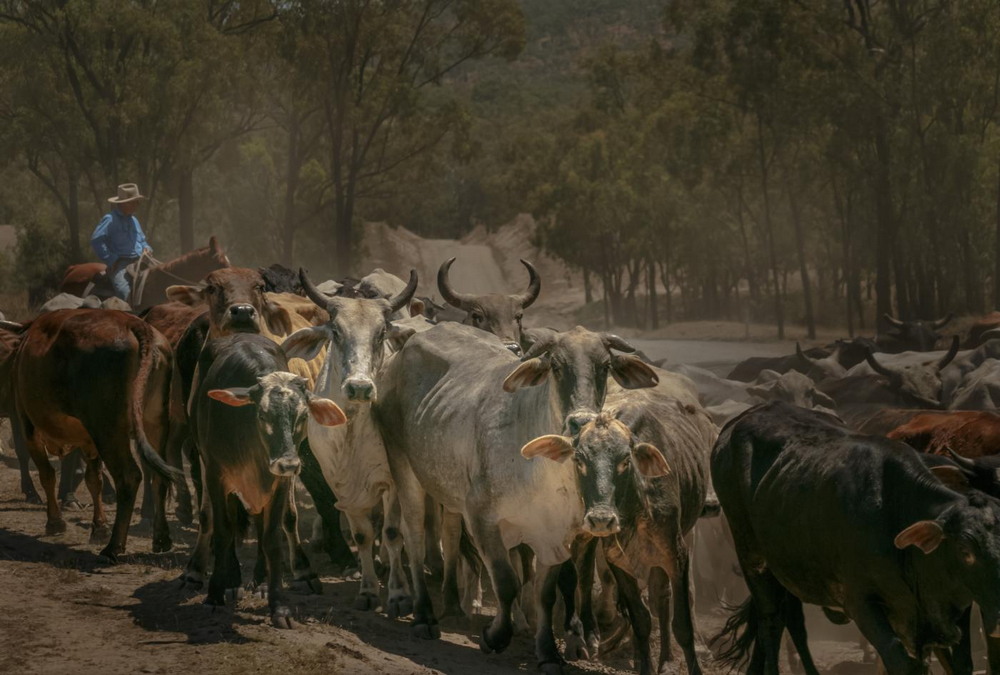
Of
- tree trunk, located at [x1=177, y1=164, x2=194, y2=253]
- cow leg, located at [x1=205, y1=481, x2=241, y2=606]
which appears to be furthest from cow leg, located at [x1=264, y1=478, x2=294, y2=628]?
tree trunk, located at [x1=177, y1=164, x2=194, y2=253]

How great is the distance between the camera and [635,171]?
57.5 m

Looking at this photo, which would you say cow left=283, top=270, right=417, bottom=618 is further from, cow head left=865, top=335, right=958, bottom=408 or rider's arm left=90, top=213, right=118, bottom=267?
rider's arm left=90, top=213, right=118, bottom=267

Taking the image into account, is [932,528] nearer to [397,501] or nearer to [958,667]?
[958,667]

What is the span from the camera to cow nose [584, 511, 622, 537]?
8.69 metres

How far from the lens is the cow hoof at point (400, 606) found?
1083cm

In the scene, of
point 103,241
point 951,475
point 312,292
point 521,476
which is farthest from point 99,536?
point 103,241

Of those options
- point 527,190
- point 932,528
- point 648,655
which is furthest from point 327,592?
point 527,190

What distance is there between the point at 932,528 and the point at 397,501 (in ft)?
15.6

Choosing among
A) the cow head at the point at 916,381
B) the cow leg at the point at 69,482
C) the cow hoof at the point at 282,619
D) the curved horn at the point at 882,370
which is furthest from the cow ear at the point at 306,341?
the curved horn at the point at 882,370

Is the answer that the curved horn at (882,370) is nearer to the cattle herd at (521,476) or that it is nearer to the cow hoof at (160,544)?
the cattle herd at (521,476)

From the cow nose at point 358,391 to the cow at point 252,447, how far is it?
356 millimetres

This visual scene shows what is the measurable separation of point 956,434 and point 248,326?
567cm

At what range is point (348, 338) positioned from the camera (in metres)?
11.0

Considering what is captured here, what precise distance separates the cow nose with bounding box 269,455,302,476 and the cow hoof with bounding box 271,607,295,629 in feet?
3.04
